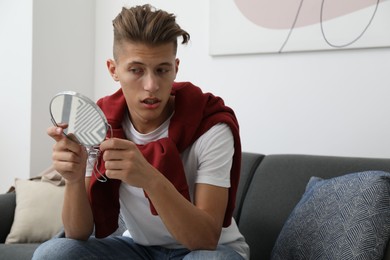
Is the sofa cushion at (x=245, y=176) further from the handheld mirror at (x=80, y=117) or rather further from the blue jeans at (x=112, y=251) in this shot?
the handheld mirror at (x=80, y=117)

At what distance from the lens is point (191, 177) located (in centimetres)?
145

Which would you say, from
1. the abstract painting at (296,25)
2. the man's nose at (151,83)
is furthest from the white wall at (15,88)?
the man's nose at (151,83)

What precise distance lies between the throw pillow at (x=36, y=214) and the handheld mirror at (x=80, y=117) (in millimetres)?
960

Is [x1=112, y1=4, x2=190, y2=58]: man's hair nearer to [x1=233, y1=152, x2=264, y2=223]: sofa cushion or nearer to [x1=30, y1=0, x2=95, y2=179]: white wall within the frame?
[x1=233, y1=152, x2=264, y2=223]: sofa cushion

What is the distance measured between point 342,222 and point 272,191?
0.44 m

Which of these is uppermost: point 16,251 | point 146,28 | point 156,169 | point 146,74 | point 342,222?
point 146,28

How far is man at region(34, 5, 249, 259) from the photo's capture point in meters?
1.25

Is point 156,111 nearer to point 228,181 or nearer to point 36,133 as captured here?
point 228,181

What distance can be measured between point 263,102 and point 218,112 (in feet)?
2.63

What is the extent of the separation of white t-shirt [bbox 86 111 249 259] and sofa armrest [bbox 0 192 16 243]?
30.4 inches

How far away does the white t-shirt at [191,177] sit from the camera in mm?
1352

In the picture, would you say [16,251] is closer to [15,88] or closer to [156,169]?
[156,169]

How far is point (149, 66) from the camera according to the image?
4.37 ft

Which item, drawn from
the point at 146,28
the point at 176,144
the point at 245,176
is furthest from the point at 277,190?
the point at 146,28
